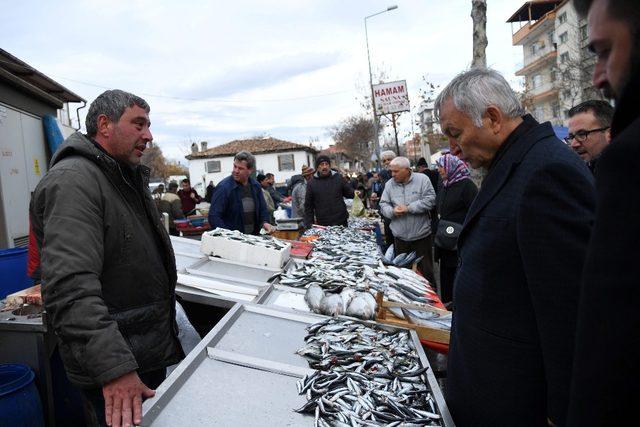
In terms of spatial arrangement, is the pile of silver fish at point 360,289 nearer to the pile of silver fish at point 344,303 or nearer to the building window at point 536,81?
the pile of silver fish at point 344,303

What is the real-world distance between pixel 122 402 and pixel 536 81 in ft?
204

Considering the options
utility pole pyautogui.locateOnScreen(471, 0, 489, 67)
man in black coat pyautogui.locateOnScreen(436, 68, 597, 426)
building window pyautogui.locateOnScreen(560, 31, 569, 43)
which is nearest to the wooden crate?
man in black coat pyautogui.locateOnScreen(436, 68, 597, 426)

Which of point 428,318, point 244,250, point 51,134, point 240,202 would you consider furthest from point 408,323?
point 51,134

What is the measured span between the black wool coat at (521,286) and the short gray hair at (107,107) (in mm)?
1971

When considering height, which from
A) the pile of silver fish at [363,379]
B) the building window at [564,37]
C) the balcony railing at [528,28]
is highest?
the balcony railing at [528,28]

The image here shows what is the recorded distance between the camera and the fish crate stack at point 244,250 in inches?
181

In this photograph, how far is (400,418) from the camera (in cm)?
201

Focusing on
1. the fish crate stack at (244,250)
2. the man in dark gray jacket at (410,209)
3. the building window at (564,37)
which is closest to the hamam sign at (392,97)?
the man in dark gray jacket at (410,209)

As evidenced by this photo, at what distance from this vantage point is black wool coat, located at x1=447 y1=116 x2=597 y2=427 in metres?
1.41

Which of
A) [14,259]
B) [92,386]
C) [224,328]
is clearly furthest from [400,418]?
[14,259]

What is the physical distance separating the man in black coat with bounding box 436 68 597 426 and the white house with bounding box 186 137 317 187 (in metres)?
48.9

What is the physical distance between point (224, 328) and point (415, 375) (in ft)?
3.88

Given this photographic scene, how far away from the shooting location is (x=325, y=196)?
8211 millimetres

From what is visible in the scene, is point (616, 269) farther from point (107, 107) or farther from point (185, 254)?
point (185, 254)
